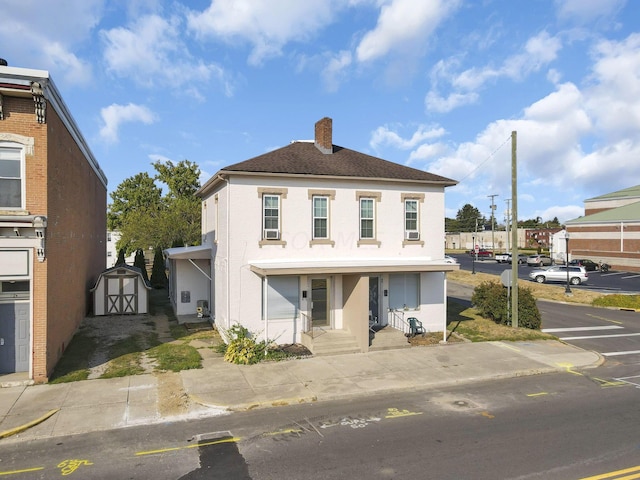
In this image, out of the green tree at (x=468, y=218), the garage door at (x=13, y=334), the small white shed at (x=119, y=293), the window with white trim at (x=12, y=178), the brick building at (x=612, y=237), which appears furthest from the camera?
the green tree at (x=468, y=218)

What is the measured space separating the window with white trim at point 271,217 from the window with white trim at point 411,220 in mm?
5641

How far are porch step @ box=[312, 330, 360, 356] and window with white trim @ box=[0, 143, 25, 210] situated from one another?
10187mm

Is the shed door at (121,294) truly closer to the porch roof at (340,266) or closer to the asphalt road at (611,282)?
the porch roof at (340,266)

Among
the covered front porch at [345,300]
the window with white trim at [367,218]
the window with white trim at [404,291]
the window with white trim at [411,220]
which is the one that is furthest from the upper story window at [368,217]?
the window with white trim at [404,291]

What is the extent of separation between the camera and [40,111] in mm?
12562

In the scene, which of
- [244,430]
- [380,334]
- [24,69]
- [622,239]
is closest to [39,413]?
[244,430]

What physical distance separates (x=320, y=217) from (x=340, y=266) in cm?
255

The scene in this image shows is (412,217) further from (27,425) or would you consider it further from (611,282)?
(611,282)

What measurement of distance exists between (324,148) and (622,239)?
51.9m

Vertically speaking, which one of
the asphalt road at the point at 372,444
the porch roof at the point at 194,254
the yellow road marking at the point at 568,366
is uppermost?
the porch roof at the point at 194,254

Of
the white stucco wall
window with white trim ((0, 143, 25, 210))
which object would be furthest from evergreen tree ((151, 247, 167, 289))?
window with white trim ((0, 143, 25, 210))

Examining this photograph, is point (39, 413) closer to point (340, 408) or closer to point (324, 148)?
point (340, 408)

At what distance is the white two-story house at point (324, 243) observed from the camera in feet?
55.7

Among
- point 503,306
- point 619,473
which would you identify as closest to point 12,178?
point 619,473
